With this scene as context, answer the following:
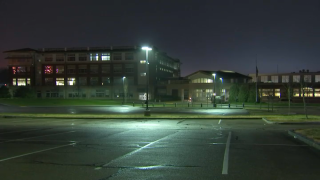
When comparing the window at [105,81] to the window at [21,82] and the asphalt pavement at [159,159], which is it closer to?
the window at [21,82]

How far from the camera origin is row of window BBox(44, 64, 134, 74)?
9862 centimetres

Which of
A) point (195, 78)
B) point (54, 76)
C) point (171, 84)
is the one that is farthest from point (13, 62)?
point (195, 78)

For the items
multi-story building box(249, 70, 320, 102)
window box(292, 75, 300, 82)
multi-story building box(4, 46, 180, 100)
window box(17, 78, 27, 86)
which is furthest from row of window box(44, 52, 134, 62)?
window box(292, 75, 300, 82)

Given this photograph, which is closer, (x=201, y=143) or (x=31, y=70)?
(x=201, y=143)

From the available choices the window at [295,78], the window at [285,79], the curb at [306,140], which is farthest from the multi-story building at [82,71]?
the curb at [306,140]

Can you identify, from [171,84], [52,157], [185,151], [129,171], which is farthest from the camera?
[171,84]

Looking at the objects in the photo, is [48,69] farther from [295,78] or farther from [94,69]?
[295,78]

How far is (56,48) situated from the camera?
103 metres

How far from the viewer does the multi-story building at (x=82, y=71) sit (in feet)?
322

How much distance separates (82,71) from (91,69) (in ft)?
9.68

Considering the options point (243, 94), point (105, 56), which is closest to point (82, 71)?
point (105, 56)

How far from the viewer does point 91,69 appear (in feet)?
328

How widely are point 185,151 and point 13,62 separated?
338 ft

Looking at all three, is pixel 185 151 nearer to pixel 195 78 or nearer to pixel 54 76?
pixel 195 78
